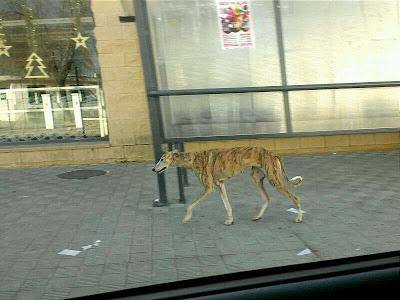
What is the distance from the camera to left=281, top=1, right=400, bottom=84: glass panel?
5707 millimetres

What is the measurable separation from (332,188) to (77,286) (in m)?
4.25

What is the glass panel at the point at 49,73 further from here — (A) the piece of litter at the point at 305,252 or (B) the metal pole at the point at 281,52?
(A) the piece of litter at the point at 305,252

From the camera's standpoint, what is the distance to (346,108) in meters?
5.68

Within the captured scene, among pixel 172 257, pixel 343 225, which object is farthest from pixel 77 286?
pixel 343 225

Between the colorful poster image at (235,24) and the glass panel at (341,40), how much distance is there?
48cm

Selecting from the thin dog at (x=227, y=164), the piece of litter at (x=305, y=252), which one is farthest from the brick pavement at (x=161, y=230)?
the thin dog at (x=227, y=164)

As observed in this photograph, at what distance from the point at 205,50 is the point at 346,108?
78.2 inches

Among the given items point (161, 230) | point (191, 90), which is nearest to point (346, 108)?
point (191, 90)

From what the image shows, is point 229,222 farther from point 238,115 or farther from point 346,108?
point 346,108

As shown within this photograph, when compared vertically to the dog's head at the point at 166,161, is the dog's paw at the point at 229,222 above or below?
below

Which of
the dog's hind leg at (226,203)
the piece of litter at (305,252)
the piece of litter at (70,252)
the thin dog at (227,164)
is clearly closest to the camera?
the piece of litter at (305,252)

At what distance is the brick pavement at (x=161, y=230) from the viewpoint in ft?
12.5

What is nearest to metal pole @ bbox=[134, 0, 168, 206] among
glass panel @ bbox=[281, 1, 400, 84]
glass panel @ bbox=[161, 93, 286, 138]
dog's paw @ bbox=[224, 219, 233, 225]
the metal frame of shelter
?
the metal frame of shelter

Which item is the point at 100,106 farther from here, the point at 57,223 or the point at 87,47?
the point at 57,223
